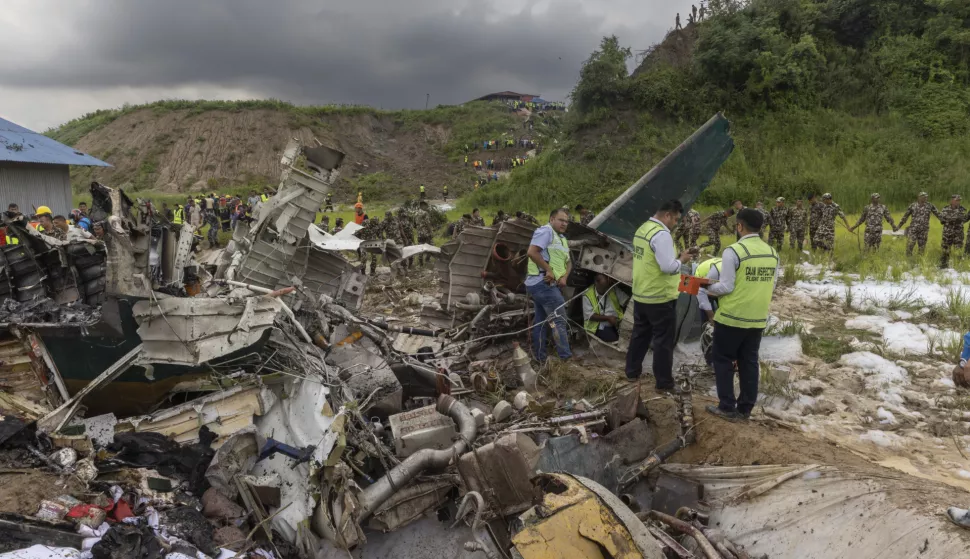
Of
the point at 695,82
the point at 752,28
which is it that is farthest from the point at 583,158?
the point at 752,28

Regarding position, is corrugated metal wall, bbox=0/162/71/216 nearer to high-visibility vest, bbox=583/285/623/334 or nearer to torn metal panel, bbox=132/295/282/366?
torn metal panel, bbox=132/295/282/366

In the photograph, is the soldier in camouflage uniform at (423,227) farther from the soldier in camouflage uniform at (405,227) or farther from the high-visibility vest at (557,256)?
the high-visibility vest at (557,256)

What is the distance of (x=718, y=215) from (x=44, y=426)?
40.3ft

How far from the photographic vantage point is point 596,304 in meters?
6.13

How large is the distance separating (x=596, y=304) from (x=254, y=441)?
370 cm

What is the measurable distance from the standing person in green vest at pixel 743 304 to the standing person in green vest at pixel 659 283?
0.52 m

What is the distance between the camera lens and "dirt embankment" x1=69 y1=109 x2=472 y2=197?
134 feet

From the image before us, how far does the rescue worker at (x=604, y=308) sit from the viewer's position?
6.06 m

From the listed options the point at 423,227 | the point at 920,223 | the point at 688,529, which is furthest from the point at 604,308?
the point at 423,227

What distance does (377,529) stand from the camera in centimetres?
350

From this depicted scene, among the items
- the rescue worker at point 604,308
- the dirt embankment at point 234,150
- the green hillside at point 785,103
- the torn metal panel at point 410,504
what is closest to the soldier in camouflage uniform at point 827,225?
the rescue worker at point 604,308

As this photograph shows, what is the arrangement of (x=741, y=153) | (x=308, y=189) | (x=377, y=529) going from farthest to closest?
1. (x=741, y=153)
2. (x=308, y=189)
3. (x=377, y=529)

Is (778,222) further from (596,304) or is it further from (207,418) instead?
(207,418)

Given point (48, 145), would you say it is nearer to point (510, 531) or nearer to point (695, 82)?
point (510, 531)
